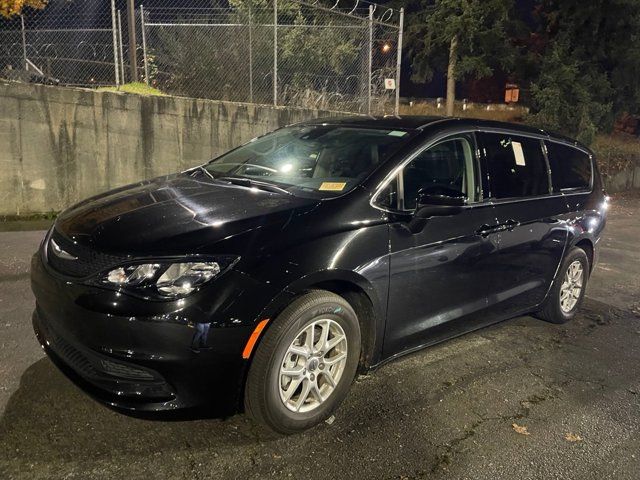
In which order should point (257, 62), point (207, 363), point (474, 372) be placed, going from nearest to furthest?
point (207, 363) < point (474, 372) < point (257, 62)

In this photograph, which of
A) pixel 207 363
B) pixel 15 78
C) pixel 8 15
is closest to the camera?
pixel 207 363

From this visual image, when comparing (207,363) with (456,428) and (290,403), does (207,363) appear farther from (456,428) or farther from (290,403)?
(456,428)

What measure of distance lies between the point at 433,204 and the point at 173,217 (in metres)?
1.48

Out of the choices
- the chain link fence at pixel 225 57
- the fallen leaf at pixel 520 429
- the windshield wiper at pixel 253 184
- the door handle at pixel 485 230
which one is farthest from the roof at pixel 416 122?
the chain link fence at pixel 225 57

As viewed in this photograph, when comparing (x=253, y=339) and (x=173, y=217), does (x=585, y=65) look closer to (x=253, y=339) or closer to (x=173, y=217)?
(x=173, y=217)

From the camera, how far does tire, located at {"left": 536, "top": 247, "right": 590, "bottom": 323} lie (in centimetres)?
458

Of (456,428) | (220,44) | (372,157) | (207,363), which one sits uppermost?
(220,44)

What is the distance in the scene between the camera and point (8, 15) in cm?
1050

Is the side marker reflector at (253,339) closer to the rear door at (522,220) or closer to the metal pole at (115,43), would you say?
the rear door at (522,220)

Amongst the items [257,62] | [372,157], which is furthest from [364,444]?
[257,62]

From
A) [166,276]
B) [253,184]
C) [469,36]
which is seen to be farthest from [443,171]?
[469,36]

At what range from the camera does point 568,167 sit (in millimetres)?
4754

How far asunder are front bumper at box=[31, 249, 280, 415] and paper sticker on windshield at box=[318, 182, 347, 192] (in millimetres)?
873

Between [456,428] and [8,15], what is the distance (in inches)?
442
